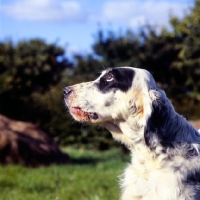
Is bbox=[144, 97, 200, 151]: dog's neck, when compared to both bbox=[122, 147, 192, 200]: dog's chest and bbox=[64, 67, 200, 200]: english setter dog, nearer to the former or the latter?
bbox=[64, 67, 200, 200]: english setter dog

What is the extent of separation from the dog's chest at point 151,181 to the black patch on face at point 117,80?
63 centimetres

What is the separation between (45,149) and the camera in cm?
1183

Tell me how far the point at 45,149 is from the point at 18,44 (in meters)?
11.9

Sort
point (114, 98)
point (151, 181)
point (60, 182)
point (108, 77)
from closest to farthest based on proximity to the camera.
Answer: point (151, 181)
point (114, 98)
point (108, 77)
point (60, 182)

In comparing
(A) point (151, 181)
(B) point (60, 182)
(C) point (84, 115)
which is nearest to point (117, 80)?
(C) point (84, 115)

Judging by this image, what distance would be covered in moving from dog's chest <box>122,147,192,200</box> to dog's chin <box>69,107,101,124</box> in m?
0.48

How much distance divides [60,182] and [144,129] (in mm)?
4286

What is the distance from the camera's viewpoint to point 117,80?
532cm

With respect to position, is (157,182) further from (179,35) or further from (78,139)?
(179,35)

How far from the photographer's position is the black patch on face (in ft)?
17.3

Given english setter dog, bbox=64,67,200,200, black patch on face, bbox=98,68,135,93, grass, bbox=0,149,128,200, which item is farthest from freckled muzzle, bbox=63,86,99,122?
grass, bbox=0,149,128,200

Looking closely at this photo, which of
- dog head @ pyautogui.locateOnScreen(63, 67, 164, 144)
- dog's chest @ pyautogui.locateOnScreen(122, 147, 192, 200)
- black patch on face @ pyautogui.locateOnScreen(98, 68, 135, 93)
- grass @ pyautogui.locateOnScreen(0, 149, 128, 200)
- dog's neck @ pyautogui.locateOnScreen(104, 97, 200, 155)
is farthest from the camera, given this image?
grass @ pyautogui.locateOnScreen(0, 149, 128, 200)

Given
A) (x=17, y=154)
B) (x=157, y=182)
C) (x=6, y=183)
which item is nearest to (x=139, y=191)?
(x=157, y=182)

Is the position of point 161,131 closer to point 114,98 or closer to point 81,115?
point 114,98
